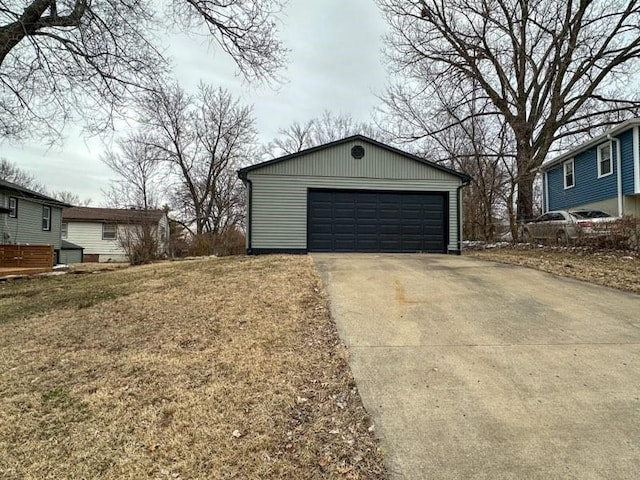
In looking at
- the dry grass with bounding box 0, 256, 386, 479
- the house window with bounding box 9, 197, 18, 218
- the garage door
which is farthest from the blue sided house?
the house window with bounding box 9, 197, 18, 218

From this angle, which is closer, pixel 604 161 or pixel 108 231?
pixel 604 161

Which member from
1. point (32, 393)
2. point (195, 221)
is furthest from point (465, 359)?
point (195, 221)

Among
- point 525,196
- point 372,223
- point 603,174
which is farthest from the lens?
point 525,196

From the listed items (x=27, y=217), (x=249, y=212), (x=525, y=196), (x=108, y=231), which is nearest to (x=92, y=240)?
(x=108, y=231)

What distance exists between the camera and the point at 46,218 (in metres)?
23.2

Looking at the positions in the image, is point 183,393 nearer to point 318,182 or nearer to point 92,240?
point 318,182

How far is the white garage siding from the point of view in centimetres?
1391

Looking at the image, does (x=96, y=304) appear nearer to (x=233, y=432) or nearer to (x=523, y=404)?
(x=233, y=432)

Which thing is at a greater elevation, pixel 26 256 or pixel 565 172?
pixel 565 172

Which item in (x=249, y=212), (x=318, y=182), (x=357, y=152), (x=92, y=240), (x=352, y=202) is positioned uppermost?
(x=357, y=152)

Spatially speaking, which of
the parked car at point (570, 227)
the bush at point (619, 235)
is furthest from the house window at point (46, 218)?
the bush at point (619, 235)

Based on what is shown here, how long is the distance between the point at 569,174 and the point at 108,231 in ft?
97.9

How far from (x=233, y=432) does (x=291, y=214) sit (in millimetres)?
11057

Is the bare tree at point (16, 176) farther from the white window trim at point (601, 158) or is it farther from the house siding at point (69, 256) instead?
the white window trim at point (601, 158)
